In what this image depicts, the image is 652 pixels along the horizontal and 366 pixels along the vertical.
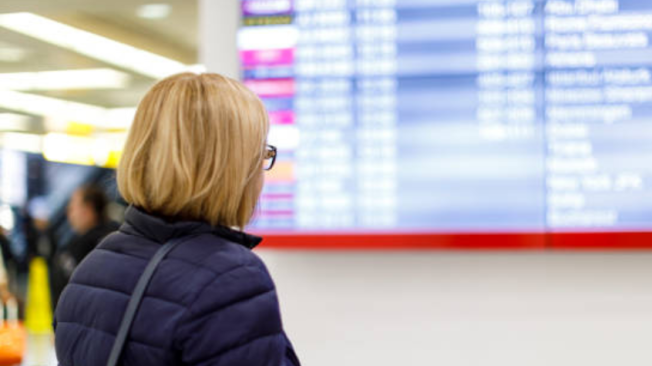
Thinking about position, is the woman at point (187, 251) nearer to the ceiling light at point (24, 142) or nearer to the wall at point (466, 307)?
the wall at point (466, 307)

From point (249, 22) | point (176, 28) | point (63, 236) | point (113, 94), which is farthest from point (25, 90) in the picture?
point (249, 22)

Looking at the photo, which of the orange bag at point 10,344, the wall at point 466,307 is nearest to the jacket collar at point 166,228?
the wall at point 466,307

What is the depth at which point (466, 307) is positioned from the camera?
266 centimetres

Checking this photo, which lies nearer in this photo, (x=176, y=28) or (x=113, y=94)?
(x=176, y=28)

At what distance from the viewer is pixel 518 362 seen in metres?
2.62

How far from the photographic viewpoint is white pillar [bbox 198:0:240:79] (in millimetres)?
2842

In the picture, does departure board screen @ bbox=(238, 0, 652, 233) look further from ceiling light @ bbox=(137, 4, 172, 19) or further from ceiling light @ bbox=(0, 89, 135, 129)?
ceiling light @ bbox=(0, 89, 135, 129)

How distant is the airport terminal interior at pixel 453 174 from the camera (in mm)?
2494

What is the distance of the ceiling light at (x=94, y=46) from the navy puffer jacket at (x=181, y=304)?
357 centimetres

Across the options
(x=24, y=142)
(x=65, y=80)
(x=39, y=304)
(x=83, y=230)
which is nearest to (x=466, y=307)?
(x=83, y=230)

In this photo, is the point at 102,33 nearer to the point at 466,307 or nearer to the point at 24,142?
the point at 24,142

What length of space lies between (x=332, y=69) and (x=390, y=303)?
86 centimetres

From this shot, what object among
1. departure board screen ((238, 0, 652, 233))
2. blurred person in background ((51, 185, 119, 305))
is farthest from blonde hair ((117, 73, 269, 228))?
blurred person in background ((51, 185, 119, 305))

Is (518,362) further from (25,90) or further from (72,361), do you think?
(25,90)
